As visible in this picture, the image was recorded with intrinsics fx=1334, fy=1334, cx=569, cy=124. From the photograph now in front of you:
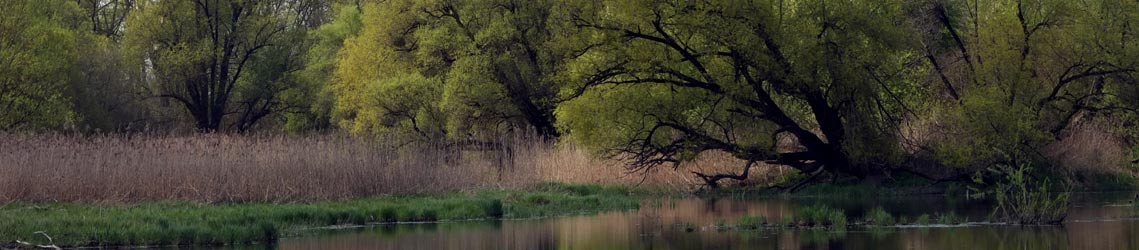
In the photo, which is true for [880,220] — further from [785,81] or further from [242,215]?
[242,215]

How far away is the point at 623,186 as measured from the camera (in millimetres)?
31953

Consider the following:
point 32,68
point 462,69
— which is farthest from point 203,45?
point 462,69

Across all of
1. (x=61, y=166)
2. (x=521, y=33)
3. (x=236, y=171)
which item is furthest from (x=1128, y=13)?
(x=61, y=166)

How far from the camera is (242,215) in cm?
2108

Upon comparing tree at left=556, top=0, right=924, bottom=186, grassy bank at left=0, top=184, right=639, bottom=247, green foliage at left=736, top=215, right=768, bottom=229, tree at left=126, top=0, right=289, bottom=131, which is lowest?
green foliage at left=736, top=215, right=768, bottom=229

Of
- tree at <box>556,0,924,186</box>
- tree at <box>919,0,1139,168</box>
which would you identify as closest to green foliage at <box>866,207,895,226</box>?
Answer: tree at <box>556,0,924,186</box>

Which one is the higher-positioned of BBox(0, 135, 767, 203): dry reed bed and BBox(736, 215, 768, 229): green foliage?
BBox(0, 135, 767, 203): dry reed bed

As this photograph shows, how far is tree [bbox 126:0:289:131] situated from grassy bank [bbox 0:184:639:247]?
28477mm

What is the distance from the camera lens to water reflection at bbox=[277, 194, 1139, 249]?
18.6m

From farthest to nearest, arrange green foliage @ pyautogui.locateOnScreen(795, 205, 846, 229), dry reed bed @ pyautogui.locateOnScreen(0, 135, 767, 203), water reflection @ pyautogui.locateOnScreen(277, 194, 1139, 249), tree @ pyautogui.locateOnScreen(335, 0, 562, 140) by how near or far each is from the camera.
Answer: tree @ pyautogui.locateOnScreen(335, 0, 562, 140) < dry reed bed @ pyautogui.locateOnScreen(0, 135, 767, 203) < green foliage @ pyautogui.locateOnScreen(795, 205, 846, 229) < water reflection @ pyautogui.locateOnScreen(277, 194, 1139, 249)

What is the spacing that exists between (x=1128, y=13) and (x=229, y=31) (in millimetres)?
35910

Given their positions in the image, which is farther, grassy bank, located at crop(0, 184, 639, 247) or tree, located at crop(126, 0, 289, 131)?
tree, located at crop(126, 0, 289, 131)

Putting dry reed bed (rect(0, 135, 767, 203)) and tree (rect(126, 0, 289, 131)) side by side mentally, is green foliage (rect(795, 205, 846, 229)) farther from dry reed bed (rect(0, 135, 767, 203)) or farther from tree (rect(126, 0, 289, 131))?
tree (rect(126, 0, 289, 131))

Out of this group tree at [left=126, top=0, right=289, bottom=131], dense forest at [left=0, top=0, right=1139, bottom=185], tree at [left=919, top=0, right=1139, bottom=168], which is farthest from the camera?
tree at [left=126, top=0, right=289, bottom=131]
